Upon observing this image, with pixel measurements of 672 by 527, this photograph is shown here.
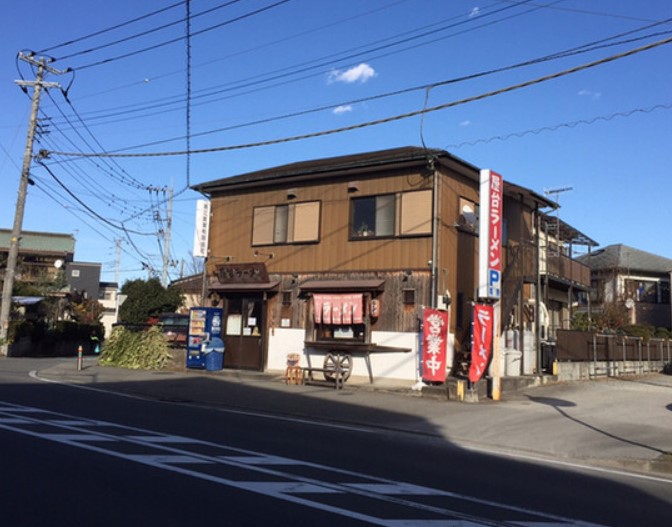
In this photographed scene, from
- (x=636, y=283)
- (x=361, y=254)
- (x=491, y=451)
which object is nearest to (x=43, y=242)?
(x=361, y=254)

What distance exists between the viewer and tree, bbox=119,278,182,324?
37031 mm

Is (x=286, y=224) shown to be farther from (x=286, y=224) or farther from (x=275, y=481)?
(x=275, y=481)

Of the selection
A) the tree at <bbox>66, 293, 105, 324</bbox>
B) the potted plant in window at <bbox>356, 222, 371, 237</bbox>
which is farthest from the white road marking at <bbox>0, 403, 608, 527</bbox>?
the tree at <bbox>66, 293, 105, 324</bbox>

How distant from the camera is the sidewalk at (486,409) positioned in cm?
1030

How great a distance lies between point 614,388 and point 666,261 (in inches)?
1303

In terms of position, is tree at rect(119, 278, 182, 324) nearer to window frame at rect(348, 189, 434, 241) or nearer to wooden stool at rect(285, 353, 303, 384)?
wooden stool at rect(285, 353, 303, 384)

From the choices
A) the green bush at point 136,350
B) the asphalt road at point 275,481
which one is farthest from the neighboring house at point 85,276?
the asphalt road at point 275,481

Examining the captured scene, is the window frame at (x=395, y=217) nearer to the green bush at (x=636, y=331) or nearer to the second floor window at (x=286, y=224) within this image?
the second floor window at (x=286, y=224)

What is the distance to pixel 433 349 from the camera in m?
16.9

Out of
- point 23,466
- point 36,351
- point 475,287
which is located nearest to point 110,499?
point 23,466

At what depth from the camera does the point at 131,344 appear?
23984 millimetres

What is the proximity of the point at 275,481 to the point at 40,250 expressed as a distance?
55.0m

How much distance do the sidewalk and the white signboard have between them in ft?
14.8

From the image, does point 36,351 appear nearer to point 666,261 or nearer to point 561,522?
point 561,522
